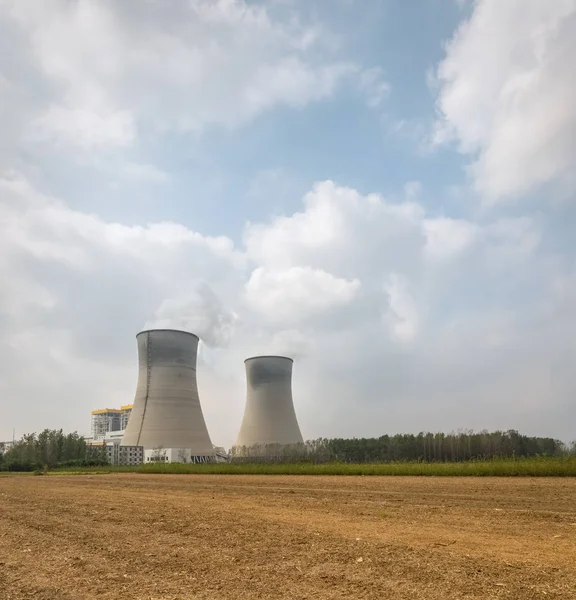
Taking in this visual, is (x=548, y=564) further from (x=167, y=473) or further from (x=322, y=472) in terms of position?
(x=167, y=473)

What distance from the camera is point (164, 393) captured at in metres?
28.0

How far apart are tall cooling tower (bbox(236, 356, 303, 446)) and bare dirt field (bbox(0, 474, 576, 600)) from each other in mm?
21737

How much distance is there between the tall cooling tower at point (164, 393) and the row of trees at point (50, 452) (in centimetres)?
1148

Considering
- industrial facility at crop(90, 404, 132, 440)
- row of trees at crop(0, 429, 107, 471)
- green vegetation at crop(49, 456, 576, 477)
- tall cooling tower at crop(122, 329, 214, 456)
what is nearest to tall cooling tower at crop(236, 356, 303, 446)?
tall cooling tower at crop(122, 329, 214, 456)

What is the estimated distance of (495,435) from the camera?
31.6 metres

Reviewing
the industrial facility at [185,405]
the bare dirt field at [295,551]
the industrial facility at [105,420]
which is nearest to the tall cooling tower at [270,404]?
the industrial facility at [185,405]

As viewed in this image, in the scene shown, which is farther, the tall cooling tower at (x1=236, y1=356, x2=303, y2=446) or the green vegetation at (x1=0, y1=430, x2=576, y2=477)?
the tall cooling tower at (x1=236, y1=356, x2=303, y2=446)

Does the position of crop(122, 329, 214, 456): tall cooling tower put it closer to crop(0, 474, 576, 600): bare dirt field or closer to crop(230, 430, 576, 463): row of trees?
crop(230, 430, 576, 463): row of trees

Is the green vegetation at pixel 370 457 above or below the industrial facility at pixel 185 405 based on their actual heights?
below

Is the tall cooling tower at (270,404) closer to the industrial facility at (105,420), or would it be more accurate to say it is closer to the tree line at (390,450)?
the tree line at (390,450)

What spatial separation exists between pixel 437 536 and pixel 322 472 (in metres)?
14.2

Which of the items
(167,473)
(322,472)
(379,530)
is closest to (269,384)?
(167,473)

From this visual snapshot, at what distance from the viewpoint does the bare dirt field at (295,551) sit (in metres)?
3.63

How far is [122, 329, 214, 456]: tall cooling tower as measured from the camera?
2806 cm
